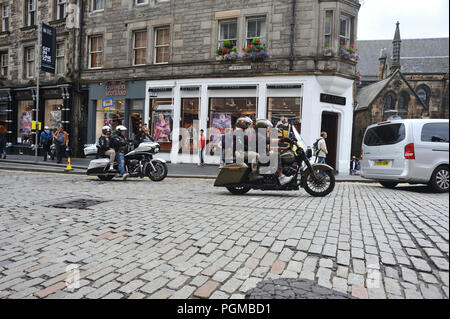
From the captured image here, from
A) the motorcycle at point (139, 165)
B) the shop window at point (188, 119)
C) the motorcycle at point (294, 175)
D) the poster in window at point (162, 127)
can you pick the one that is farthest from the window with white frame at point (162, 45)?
the motorcycle at point (294, 175)

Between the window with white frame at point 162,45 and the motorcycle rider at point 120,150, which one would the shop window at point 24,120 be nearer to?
the window with white frame at point 162,45

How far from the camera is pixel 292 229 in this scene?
411cm

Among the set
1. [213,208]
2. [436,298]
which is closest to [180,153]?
[213,208]

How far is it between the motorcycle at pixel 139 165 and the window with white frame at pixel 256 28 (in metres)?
8.74

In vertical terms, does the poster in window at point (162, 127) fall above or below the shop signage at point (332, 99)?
below

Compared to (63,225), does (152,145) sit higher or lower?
higher

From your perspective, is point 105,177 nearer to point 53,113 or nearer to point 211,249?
point 211,249

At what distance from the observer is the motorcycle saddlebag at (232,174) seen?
23.9 feet

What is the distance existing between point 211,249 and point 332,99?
539 inches

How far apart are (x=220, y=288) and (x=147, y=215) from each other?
273cm

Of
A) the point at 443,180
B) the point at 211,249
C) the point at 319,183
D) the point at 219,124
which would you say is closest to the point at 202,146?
the point at 219,124

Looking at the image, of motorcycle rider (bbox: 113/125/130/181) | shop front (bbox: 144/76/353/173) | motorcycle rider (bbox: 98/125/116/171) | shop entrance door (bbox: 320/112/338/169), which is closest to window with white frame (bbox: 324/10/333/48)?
shop front (bbox: 144/76/353/173)

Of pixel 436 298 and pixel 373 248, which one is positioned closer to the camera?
pixel 436 298

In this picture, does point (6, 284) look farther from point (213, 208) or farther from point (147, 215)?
point (213, 208)
